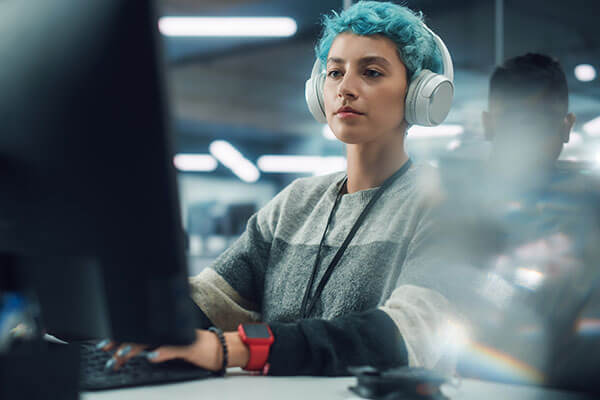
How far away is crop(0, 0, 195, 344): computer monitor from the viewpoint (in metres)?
0.49

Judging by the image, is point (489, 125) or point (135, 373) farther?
point (489, 125)

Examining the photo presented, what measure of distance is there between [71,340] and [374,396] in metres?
0.58

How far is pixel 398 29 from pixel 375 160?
30cm

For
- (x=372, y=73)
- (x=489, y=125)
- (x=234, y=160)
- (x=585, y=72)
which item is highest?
(x=585, y=72)

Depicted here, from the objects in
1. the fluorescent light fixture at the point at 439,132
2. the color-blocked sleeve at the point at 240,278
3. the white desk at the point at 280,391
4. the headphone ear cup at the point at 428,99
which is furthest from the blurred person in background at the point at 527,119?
the fluorescent light fixture at the point at 439,132

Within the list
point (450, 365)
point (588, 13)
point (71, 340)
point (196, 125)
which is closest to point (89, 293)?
point (71, 340)

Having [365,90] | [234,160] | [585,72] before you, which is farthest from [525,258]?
[234,160]

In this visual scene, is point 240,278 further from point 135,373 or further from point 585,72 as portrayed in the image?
point 585,72

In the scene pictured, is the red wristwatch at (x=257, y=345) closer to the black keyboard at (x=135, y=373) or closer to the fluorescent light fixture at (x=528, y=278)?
the black keyboard at (x=135, y=373)

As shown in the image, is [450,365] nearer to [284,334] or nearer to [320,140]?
[284,334]

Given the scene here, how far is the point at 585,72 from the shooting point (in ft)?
11.4

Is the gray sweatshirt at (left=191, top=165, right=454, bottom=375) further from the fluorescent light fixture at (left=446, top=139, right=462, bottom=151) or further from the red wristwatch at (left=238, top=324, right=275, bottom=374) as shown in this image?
the fluorescent light fixture at (left=446, top=139, right=462, bottom=151)

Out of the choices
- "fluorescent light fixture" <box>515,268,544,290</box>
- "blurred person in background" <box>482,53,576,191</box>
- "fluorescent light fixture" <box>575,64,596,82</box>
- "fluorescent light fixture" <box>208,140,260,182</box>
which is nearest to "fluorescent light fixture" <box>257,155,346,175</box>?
"fluorescent light fixture" <box>208,140,260,182</box>

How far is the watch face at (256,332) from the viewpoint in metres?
0.88
